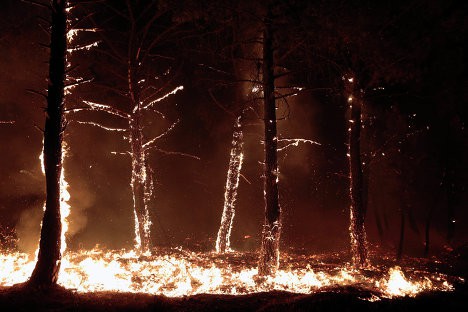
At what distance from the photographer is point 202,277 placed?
35.8 feet

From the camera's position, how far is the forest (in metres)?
9.62

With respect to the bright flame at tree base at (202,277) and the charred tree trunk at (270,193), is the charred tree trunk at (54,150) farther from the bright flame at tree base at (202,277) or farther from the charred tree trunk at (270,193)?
the charred tree trunk at (270,193)

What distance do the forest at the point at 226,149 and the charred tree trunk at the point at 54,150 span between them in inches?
1.4

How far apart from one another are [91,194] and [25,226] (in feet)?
11.4

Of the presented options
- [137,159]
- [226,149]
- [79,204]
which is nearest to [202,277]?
[137,159]

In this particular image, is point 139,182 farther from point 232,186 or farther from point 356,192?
point 356,192

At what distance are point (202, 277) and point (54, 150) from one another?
4.84 m

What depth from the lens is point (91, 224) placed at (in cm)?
2031

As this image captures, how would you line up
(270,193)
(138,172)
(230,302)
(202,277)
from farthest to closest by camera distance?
(138,172) < (270,193) < (202,277) < (230,302)

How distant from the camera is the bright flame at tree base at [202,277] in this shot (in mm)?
9648

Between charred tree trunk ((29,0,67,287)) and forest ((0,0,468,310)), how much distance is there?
37 mm

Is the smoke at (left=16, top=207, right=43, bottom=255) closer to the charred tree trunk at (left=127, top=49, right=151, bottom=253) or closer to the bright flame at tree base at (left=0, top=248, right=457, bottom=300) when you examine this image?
the bright flame at tree base at (left=0, top=248, right=457, bottom=300)

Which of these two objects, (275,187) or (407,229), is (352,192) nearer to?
(275,187)

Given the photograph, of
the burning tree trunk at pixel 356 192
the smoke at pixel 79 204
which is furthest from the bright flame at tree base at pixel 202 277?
the smoke at pixel 79 204
